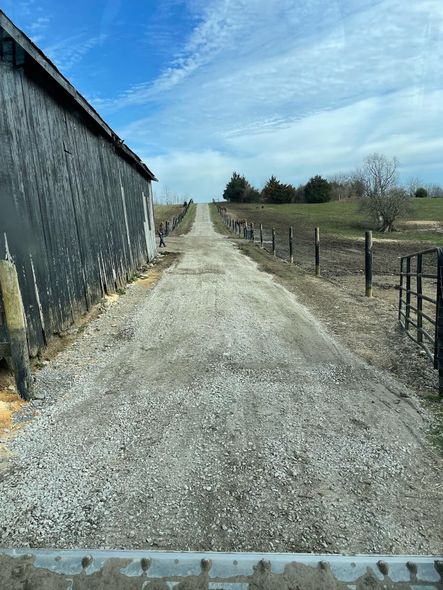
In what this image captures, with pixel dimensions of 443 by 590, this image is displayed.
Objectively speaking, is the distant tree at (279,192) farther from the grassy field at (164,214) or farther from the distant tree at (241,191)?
the grassy field at (164,214)

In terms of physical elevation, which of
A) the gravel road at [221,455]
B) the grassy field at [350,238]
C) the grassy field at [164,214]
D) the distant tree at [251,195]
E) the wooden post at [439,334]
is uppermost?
the distant tree at [251,195]

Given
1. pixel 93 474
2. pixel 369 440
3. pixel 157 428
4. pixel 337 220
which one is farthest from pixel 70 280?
pixel 337 220

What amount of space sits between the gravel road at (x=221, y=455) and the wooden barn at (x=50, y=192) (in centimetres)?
107

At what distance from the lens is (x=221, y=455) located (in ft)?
11.2

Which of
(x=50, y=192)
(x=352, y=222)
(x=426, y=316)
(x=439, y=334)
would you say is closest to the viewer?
(x=439, y=334)

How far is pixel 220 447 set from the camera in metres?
3.53

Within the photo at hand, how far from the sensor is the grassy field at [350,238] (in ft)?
56.5

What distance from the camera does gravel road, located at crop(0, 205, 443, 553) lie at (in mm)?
2611

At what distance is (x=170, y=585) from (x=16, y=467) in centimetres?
180

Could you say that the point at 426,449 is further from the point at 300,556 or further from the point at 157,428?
the point at 157,428

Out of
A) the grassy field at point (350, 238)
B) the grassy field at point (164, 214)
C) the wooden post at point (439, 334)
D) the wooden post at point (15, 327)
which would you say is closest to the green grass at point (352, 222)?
the grassy field at point (350, 238)

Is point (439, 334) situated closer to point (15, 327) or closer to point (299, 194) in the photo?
point (15, 327)

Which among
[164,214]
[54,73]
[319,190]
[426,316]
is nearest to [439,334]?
[426,316]

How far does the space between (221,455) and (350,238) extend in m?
26.9
